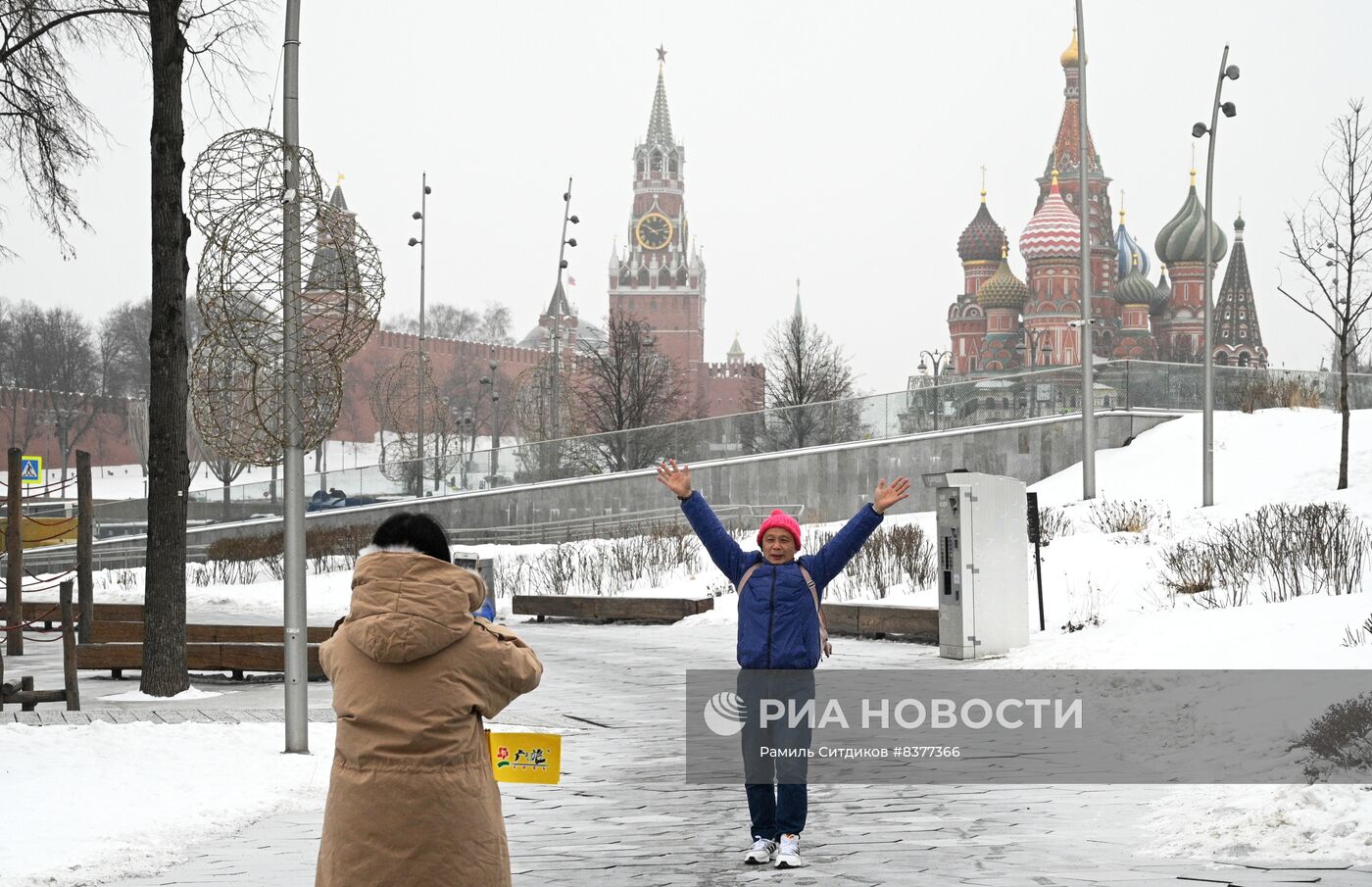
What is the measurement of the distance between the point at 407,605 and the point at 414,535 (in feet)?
0.74

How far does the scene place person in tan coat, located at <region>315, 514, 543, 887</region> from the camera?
4402 millimetres

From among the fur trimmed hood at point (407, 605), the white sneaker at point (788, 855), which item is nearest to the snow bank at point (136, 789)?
the white sneaker at point (788, 855)

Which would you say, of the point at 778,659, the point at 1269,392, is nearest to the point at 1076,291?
the point at 1269,392

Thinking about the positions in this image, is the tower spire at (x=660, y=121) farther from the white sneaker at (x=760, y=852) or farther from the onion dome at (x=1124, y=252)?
the white sneaker at (x=760, y=852)

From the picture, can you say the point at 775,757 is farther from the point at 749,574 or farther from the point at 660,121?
the point at 660,121

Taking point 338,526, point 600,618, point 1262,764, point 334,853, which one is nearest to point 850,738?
point 1262,764

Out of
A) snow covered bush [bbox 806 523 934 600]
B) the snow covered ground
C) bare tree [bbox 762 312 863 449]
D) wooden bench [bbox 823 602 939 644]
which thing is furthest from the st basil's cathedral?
wooden bench [bbox 823 602 939 644]

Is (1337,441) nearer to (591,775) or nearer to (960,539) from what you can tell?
(960,539)

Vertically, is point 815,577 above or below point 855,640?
above

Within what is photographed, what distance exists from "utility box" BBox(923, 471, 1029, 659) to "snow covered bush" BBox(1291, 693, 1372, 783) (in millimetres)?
8119

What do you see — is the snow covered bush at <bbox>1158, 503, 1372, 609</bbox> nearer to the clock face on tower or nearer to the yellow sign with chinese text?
the yellow sign with chinese text

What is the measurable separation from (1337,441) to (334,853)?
3536cm

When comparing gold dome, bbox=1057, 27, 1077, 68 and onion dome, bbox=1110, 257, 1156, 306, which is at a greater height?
gold dome, bbox=1057, 27, 1077, 68

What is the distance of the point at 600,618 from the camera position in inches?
1019
